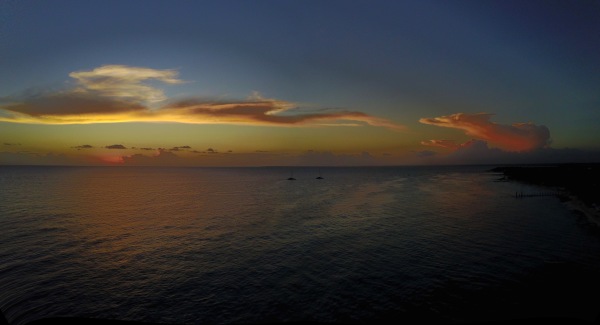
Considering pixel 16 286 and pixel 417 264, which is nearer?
pixel 16 286

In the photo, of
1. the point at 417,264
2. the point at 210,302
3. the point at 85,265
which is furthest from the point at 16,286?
the point at 417,264

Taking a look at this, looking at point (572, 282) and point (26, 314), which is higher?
point (572, 282)

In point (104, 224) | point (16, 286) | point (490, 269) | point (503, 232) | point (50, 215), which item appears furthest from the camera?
point (50, 215)

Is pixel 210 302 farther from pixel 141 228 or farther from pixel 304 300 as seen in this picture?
pixel 141 228

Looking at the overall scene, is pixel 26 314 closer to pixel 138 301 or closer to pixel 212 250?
pixel 138 301

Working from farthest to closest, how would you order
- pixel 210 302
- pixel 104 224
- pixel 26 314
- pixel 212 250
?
pixel 104 224 < pixel 212 250 < pixel 210 302 < pixel 26 314

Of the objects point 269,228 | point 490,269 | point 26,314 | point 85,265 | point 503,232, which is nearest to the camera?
point 26,314

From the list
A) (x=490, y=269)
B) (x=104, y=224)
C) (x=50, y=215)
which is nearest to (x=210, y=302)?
(x=490, y=269)

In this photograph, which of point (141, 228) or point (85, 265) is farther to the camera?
point (141, 228)

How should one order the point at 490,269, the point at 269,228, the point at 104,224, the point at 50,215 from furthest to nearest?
the point at 50,215
the point at 104,224
the point at 269,228
the point at 490,269
